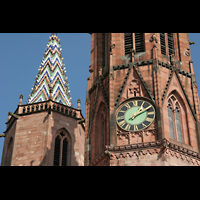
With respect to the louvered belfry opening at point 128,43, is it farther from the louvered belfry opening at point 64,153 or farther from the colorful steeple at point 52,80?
the colorful steeple at point 52,80

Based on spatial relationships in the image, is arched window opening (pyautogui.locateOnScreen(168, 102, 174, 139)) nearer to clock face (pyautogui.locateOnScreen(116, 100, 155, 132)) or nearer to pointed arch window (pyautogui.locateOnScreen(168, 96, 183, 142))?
pointed arch window (pyautogui.locateOnScreen(168, 96, 183, 142))

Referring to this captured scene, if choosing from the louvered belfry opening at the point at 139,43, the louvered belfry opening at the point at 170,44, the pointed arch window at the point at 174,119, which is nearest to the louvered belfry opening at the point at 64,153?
the louvered belfry opening at the point at 139,43

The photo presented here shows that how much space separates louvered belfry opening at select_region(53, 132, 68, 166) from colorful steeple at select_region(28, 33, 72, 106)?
2706mm

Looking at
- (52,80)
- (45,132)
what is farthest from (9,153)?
(52,80)

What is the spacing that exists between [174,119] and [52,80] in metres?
15.5

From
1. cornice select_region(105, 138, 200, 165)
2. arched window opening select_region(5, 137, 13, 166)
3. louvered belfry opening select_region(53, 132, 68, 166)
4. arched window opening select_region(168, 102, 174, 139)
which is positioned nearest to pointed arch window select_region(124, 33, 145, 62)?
arched window opening select_region(168, 102, 174, 139)

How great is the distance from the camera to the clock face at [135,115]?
21175mm

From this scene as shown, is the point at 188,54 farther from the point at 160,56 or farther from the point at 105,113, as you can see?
the point at 105,113

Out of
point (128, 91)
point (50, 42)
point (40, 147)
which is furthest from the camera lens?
point (50, 42)

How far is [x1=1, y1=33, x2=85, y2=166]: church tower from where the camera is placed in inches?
1215

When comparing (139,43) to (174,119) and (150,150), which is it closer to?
(174,119)

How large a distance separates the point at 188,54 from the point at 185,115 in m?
3.52
